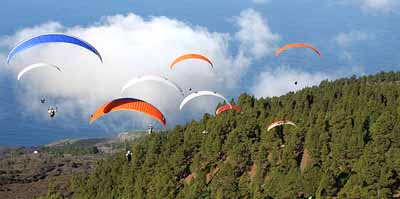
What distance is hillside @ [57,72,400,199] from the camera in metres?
79.7

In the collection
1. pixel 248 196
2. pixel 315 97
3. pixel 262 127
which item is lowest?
pixel 248 196

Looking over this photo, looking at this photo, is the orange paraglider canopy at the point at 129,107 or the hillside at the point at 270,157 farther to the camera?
the hillside at the point at 270,157

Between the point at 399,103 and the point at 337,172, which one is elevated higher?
the point at 399,103

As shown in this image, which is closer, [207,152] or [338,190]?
[338,190]

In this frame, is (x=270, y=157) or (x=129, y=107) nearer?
(x=129, y=107)

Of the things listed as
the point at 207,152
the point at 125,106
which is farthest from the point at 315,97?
the point at 125,106

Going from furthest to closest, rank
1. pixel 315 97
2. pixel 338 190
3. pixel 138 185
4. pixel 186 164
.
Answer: pixel 315 97 → pixel 186 164 → pixel 138 185 → pixel 338 190

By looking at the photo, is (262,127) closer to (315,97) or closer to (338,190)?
(338,190)

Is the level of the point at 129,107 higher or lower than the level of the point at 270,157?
lower

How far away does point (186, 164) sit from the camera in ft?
348

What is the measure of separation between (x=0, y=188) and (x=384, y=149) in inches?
5571

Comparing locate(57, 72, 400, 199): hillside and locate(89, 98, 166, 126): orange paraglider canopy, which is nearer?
locate(89, 98, 166, 126): orange paraglider canopy

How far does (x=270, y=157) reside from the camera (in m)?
97.4

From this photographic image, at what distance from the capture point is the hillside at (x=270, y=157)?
7969 centimetres
